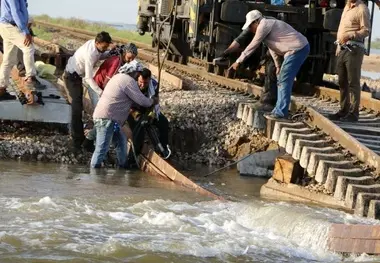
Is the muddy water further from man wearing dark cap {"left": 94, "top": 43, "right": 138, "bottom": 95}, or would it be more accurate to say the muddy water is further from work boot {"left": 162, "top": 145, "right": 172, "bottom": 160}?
man wearing dark cap {"left": 94, "top": 43, "right": 138, "bottom": 95}

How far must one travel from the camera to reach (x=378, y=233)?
8.02 meters

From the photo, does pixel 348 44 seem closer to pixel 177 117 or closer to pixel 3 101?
pixel 177 117

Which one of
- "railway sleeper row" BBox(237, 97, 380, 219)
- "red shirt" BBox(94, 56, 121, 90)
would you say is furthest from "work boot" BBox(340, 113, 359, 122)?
"red shirt" BBox(94, 56, 121, 90)

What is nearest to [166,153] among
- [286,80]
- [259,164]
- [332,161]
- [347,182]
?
[259,164]

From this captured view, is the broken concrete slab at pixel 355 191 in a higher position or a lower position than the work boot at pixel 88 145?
higher

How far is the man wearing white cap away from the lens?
1227cm

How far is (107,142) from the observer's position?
1209cm

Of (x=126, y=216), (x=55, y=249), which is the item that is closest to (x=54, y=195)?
(x=126, y=216)

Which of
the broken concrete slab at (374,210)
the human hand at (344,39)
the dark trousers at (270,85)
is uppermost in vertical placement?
the human hand at (344,39)

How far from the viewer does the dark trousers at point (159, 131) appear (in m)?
12.7

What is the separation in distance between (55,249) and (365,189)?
336 cm

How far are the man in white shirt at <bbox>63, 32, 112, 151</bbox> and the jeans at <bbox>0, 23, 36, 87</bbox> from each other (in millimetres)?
616

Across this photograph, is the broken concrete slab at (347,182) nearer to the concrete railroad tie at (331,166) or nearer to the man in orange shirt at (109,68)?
the concrete railroad tie at (331,166)

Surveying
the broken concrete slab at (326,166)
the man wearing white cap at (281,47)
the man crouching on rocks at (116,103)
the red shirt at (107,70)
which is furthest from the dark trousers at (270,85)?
the broken concrete slab at (326,166)
